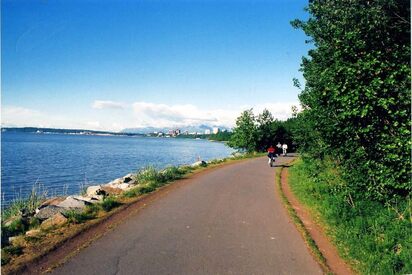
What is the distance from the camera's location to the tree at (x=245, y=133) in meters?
55.0

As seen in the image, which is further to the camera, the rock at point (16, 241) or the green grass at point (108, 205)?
the green grass at point (108, 205)

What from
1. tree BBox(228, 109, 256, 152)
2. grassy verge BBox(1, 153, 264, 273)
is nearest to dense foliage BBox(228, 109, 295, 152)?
tree BBox(228, 109, 256, 152)

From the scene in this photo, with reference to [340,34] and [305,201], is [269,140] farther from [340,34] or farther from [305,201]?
[340,34]

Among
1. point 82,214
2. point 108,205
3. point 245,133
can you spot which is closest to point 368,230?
point 82,214

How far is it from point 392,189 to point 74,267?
341 inches

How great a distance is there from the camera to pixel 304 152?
15625 millimetres

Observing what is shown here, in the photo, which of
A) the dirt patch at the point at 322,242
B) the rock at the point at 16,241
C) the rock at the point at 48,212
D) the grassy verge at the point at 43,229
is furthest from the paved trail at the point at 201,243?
the rock at the point at 48,212

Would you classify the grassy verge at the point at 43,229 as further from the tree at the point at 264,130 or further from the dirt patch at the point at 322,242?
the tree at the point at 264,130

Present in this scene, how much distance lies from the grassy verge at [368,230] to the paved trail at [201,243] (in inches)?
44.2

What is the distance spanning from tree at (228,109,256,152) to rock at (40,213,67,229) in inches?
1793

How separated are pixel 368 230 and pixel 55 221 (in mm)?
9420

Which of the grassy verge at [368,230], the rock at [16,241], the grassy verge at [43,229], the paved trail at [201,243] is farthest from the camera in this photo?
the rock at [16,241]

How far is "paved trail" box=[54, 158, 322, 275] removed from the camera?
718 cm

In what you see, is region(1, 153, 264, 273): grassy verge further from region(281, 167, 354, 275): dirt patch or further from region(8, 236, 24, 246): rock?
region(281, 167, 354, 275): dirt patch
